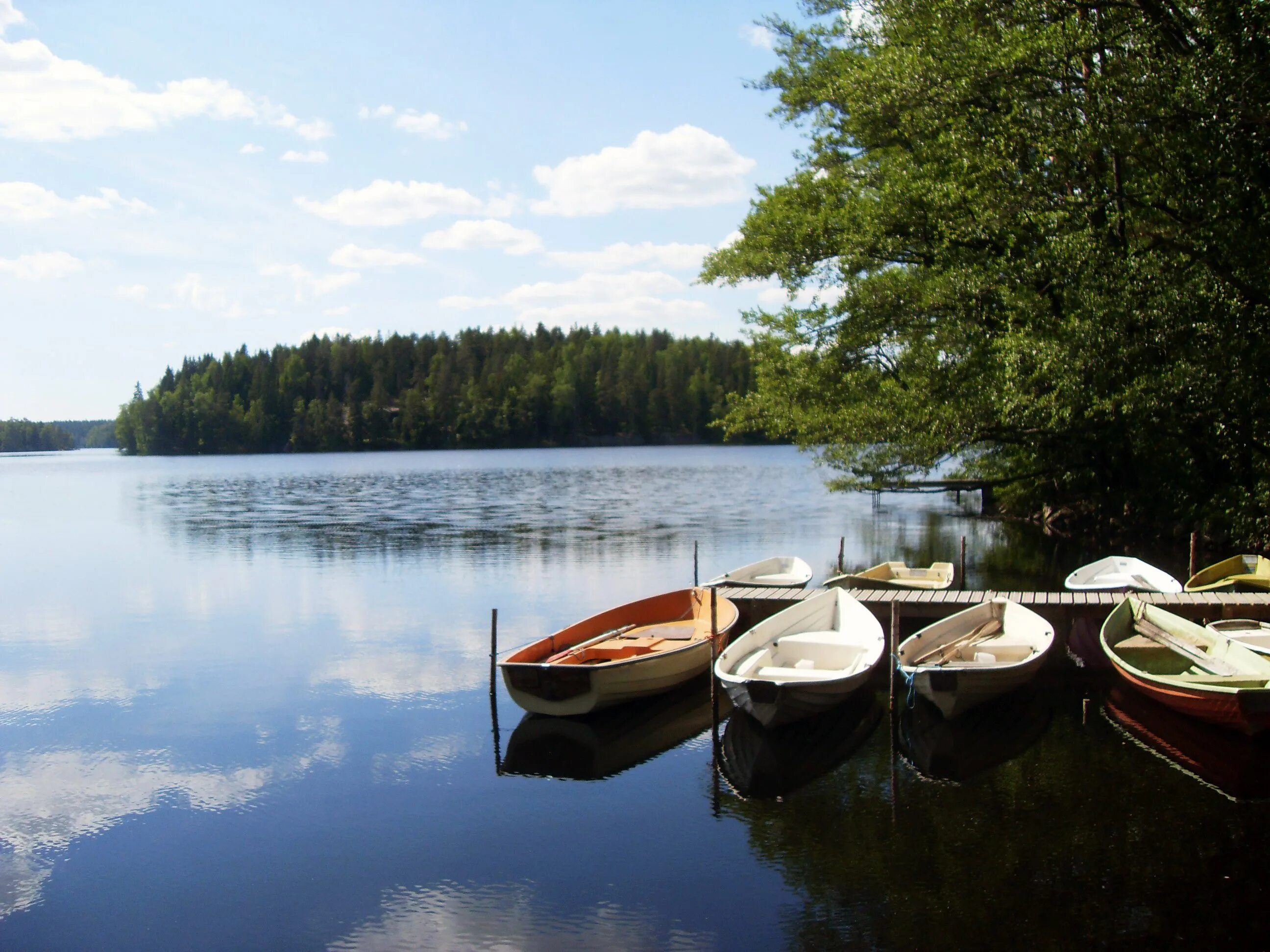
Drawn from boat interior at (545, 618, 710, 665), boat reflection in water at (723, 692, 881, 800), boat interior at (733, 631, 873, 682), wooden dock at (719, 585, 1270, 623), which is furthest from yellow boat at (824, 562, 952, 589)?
boat reflection in water at (723, 692, 881, 800)

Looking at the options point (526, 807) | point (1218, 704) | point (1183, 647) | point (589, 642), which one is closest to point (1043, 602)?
point (1183, 647)

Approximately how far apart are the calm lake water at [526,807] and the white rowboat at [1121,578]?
3.11 metres

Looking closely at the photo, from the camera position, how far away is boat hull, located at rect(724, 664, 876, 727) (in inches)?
506

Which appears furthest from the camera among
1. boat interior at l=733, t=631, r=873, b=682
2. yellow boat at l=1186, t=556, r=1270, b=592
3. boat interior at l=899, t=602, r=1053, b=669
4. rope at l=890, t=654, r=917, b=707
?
yellow boat at l=1186, t=556, r=1270, b=592

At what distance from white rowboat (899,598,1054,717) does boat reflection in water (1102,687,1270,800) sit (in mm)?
1418

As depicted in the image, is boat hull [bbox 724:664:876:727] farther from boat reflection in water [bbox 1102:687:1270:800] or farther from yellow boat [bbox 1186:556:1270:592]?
yellow boat [bbox 1186:556:1270:592]

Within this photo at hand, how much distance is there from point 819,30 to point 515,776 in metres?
24.2

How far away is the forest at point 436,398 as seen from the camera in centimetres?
15562

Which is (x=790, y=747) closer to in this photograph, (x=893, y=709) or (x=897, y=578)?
(x=893, y=709)

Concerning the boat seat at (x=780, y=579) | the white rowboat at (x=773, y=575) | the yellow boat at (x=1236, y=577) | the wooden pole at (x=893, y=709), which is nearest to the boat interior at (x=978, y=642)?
the wooden pole at (x=893, y=709)

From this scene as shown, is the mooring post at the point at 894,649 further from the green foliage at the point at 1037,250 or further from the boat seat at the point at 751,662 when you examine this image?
the green foliage at the point at 1037,250

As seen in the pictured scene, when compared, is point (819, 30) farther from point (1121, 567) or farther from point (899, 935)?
point (899, 935)

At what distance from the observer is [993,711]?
14.7 metres

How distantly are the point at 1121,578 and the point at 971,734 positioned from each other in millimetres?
9344
